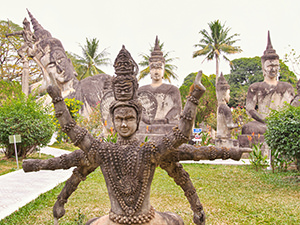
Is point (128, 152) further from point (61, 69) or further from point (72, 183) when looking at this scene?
point (61, 69)

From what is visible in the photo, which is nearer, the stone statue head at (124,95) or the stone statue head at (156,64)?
the stone statue head at (124,95)

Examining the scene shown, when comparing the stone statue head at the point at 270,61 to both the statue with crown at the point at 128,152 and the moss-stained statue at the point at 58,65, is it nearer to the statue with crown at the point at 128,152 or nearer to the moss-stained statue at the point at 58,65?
the statue with crown at the point at 128,152

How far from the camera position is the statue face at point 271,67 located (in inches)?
403

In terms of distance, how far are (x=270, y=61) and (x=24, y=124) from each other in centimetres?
892

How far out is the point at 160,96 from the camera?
10.3 m

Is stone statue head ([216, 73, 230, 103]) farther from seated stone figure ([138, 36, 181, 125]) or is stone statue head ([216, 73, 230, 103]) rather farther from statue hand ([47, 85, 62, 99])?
statue hand ([47, 85, 62, 99])

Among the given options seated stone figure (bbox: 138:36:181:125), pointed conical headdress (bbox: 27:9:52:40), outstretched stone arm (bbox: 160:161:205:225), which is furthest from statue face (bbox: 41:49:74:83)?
outstretched stone arm (bbox: 160:161:205:225)

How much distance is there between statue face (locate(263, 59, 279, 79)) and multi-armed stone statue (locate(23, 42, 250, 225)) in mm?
8725

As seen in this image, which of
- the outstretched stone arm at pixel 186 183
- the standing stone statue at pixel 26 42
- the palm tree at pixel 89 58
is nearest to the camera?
the outstretched stone arm at pixel 186 183

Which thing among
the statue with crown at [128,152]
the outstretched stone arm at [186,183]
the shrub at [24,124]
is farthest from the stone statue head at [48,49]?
the outstretched stone arm at [186,183]

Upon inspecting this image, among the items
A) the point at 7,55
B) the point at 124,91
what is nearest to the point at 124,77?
the point at 124,91

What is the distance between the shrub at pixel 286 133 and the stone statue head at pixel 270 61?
13.2 feet

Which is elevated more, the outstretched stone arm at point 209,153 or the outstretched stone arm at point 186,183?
the outstretched stone arm at point 209,153

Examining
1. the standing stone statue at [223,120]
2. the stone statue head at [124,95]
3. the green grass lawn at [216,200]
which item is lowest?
the green grass lawn at [216,200]
